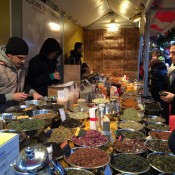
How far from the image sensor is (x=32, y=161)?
826 millimetres

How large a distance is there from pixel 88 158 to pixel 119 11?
6470 mm

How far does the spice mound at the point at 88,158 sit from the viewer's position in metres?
1.29

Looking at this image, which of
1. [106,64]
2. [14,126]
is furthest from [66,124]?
[106,64]

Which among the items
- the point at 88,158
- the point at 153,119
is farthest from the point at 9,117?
the point at 153,119

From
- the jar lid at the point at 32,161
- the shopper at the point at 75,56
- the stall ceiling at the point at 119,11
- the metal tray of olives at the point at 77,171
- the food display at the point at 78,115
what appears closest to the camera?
the jar lid at the point at 32,161

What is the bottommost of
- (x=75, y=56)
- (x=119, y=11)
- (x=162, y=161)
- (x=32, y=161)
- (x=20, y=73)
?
(x=162, y=161)

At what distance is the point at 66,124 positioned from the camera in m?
2.03

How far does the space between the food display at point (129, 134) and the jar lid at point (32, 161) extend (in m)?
1.14

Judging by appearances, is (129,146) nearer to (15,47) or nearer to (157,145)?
(157,145)

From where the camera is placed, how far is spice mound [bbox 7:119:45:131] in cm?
160

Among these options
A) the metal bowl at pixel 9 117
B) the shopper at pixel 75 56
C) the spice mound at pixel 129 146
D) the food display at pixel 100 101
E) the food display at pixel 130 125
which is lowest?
the spice mound at pixel 129 146

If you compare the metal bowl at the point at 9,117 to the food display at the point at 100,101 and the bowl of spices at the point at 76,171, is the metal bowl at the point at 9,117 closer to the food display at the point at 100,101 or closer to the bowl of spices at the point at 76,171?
the bowl of spices at the point at 76,171

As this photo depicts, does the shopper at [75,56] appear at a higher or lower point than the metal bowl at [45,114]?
higher

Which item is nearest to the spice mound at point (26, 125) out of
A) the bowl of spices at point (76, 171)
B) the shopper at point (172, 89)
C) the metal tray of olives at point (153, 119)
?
the bowl of spices at point (76, 171)
